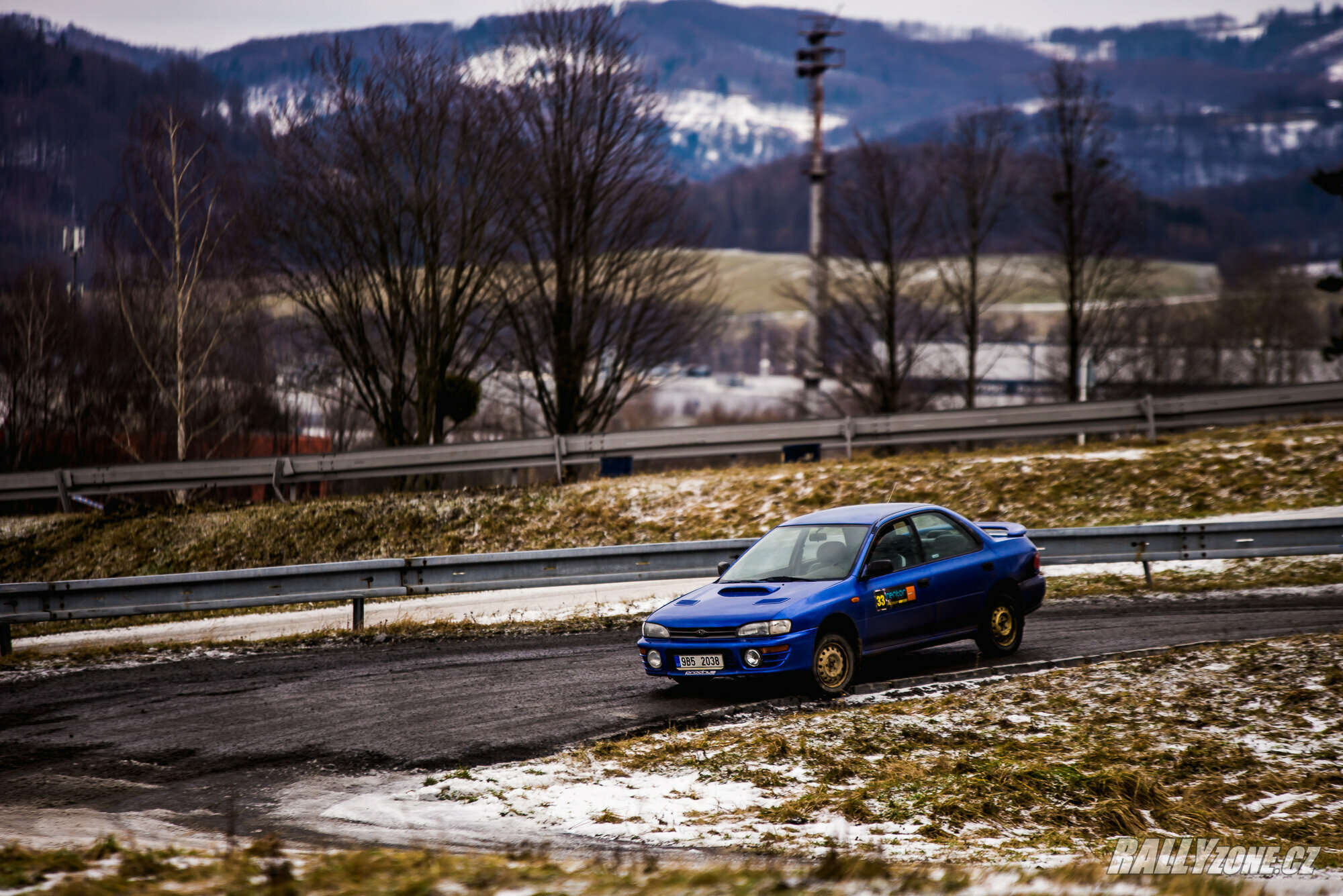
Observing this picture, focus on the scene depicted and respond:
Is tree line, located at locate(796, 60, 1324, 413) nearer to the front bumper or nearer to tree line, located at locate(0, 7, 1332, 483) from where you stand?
tree line, located at locate(0, 7, 1332, 483)

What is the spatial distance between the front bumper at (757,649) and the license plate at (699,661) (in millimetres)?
23

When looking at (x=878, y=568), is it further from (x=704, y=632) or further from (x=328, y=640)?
(x=328, y=640)

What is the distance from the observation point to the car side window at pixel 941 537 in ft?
33.4

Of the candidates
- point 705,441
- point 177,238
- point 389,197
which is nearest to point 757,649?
point 705,441

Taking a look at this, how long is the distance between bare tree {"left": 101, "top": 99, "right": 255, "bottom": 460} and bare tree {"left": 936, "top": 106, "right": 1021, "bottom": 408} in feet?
80.6

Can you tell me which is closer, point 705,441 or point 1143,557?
point 1143,557

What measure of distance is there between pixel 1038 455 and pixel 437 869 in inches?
639

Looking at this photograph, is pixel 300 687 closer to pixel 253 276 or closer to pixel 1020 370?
pixel 253 276

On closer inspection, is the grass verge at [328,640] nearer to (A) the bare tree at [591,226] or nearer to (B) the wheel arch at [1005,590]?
(B) the wheel arch at [1005,590]

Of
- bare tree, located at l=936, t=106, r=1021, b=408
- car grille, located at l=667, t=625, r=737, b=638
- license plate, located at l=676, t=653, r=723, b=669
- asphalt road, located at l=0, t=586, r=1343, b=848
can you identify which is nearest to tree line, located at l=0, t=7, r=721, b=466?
asphalt road, located at l=0, t=586, r=1343, b=848

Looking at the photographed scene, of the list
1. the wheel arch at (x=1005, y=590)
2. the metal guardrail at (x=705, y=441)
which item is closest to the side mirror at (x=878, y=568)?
the wheel arch at (x=1005, y=590)

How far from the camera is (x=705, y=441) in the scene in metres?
20.5

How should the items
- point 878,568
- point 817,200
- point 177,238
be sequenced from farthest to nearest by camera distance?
point 817,200 → point 177,238 → point 878,568

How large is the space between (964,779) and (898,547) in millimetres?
3503
